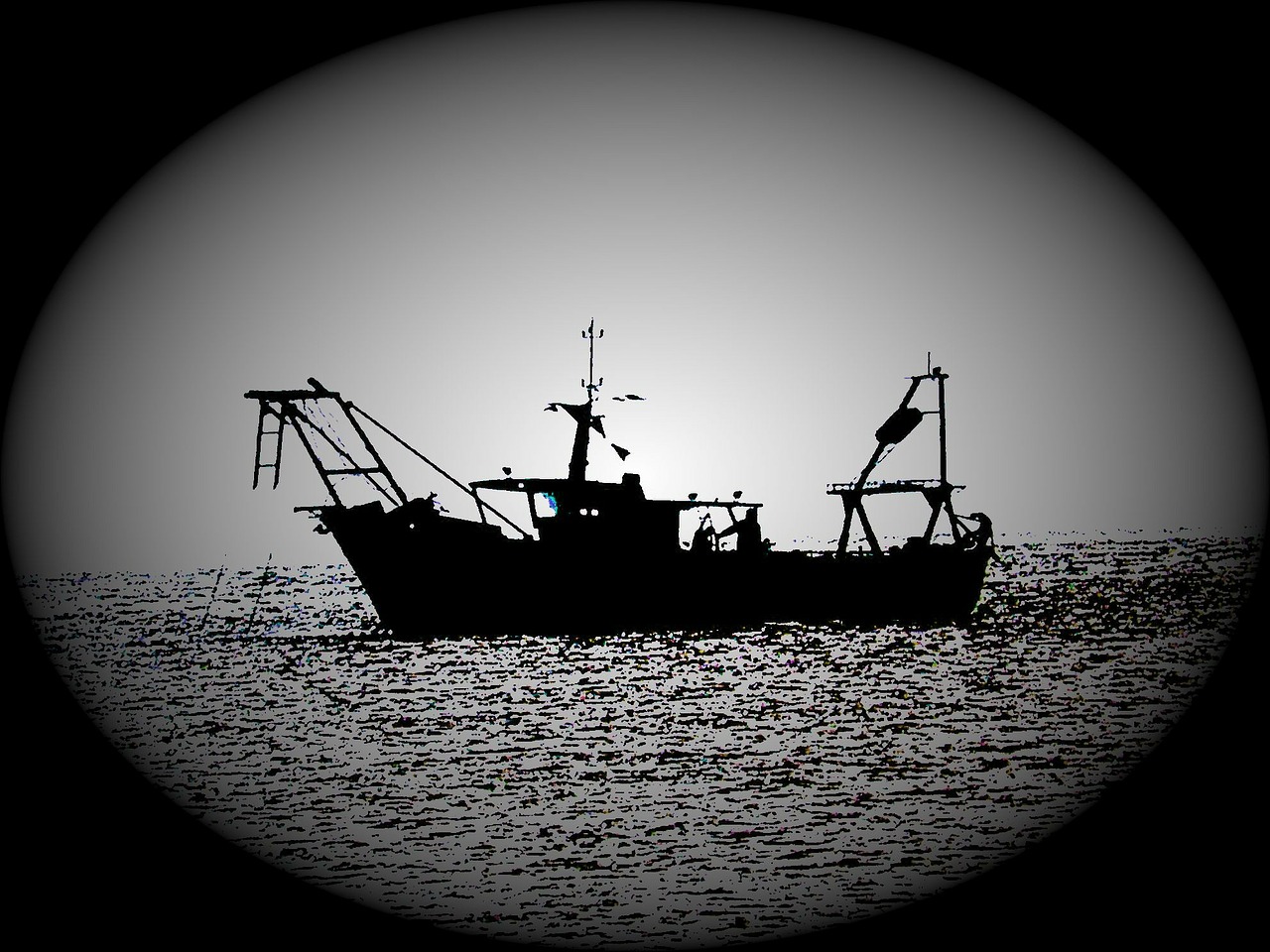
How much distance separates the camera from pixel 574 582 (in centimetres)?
3095

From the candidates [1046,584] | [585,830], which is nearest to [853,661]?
[585,830]

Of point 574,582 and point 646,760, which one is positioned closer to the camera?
point 646,760

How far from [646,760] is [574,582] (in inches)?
513

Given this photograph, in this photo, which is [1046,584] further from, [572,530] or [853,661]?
[572,530]

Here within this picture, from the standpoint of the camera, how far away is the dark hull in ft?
99.0

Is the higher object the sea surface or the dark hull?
the dark hull

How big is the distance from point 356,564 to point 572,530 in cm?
762

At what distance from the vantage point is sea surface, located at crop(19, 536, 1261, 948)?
1198 cm

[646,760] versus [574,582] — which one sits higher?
[574,582]

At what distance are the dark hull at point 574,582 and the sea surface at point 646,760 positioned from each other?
1.20 metres

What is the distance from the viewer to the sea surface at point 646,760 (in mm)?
11977

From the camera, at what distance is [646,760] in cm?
1827

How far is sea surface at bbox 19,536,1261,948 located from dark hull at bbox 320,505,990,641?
1204mm

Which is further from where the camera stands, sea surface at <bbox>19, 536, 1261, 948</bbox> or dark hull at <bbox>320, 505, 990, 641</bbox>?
dark hull at <bbox>320, 505, 990, 641</bbox>
